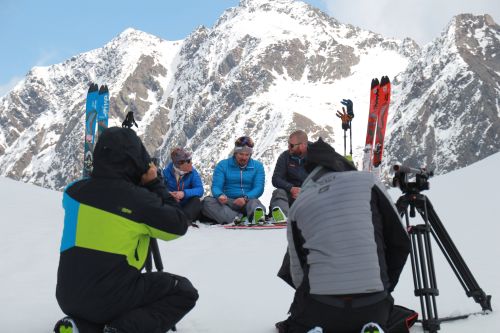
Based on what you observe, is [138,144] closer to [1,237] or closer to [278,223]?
[1,237]

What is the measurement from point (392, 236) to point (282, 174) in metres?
6.30

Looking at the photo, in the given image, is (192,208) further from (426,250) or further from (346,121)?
(426,250)

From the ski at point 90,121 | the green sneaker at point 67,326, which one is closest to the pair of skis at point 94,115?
the ski at point 90,121

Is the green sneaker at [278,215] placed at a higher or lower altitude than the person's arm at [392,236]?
higher

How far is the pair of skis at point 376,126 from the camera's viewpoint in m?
15.9

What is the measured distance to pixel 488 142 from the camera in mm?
185000

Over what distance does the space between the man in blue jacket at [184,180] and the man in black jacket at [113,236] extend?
19.3 feet

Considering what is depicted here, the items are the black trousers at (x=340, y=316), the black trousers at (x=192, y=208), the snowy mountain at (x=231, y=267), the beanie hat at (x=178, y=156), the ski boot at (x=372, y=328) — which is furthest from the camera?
the black trousers at (x=192, y=208)

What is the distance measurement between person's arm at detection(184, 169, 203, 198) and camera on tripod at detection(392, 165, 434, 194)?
5.72m

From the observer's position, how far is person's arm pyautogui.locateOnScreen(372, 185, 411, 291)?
3.48 metres

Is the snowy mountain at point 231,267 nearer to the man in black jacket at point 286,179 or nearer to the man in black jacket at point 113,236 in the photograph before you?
the man in black jacket at point 286,179

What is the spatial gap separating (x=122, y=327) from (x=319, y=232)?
1245mm

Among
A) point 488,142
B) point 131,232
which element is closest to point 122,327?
point 131,232

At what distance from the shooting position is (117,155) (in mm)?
3537
